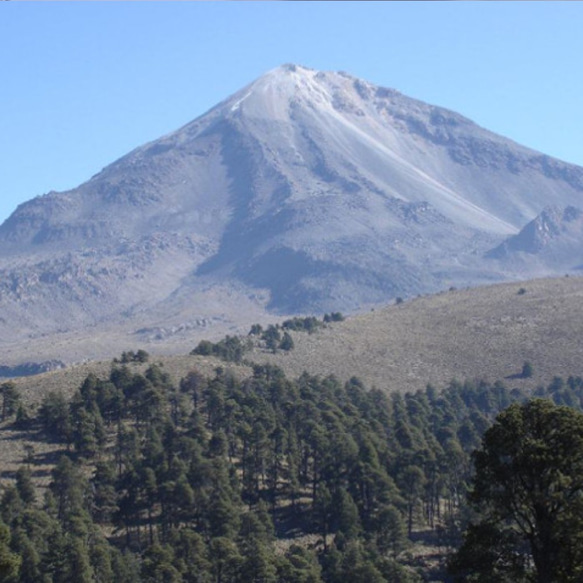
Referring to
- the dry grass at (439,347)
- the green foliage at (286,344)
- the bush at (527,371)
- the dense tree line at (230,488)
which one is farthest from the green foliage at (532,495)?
the green foliage at (286,344)

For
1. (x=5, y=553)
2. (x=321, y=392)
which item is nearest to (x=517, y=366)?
(x=321, y=392)

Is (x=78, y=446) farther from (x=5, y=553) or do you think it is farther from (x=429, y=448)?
(x=5, y=553)

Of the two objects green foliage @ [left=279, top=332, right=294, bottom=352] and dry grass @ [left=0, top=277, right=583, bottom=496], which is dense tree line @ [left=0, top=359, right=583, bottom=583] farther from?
green foliage @ [left=279, top=332, right=294, bottom=352]

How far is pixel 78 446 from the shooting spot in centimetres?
6631

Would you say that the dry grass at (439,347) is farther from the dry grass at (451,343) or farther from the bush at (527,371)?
the bush at (527,371)

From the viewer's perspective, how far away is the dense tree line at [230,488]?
46438mm

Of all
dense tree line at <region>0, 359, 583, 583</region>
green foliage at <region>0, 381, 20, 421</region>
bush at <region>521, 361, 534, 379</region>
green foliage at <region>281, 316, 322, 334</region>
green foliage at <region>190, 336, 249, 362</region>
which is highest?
green foliage at <region>281, 316, 322, 334</region>

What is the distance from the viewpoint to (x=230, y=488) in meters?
57.9

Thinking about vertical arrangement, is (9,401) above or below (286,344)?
below

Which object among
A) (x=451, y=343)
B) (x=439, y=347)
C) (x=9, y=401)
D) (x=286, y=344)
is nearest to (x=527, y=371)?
(x=439, y=347)

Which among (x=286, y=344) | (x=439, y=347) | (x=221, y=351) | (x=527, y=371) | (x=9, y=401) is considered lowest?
(x=527, y=371)

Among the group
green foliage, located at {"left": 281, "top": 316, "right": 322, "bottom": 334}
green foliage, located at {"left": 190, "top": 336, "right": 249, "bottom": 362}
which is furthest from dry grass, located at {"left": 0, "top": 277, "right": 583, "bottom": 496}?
green foliage, located at {"left": 190, "top": 336, "right": 249, "bottom": 362}

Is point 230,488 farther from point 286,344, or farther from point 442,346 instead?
point 442,346

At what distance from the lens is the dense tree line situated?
4644cm
